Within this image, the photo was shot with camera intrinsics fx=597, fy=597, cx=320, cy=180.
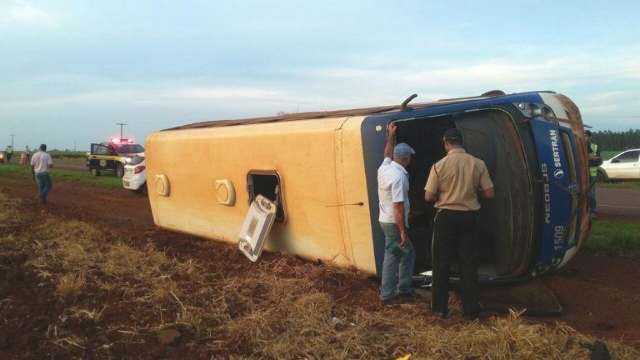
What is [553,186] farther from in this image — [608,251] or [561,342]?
Result: [608,251]

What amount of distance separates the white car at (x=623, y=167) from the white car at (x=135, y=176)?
16848 millimetres

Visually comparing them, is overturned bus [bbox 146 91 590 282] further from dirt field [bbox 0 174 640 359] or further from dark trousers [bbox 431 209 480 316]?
dark trousers [bbox 431 209 480 316]

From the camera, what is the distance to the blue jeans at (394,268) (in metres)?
5.88

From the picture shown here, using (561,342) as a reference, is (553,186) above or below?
above

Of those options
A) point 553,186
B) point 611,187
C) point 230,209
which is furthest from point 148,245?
point 611,187

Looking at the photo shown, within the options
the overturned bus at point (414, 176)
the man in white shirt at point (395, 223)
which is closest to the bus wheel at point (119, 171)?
the overturned bus at point (414, 176)

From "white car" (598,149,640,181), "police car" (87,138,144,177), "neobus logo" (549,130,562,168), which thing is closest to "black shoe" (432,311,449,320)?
"neobus logo" (549,130,562,168)

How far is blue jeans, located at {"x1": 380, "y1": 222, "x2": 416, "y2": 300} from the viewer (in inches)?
231

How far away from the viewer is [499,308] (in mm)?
5910

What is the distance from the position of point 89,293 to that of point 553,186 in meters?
4.77

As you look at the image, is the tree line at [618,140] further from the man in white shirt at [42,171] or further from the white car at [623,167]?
the man in white shirt at [42,171]

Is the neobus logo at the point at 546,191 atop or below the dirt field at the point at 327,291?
atop

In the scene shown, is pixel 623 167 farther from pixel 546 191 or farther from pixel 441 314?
pixel 441 314

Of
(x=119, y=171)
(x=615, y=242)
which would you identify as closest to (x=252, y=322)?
(x=615, y=242)
